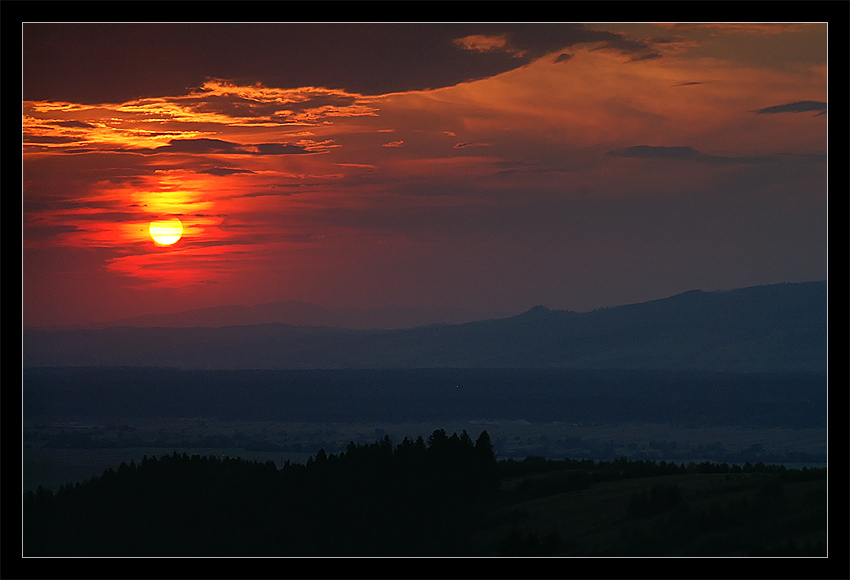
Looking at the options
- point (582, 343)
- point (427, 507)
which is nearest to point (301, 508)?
point (427, 507)

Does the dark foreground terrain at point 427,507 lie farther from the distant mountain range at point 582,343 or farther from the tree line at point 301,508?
the distant mountain range at point 582,343

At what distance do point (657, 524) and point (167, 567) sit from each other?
7563 millimetres

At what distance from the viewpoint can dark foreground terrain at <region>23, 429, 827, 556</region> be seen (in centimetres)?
1339

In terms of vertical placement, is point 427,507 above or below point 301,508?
above

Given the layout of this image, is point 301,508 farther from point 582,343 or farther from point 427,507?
point 582,343

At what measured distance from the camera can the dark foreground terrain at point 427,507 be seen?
1339 cm

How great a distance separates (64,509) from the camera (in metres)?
17.1

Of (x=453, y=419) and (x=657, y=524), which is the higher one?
(x=657, y=524)

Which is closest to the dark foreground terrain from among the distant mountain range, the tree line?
the tree line

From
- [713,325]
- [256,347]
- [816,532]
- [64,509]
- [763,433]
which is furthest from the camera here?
[713,325]

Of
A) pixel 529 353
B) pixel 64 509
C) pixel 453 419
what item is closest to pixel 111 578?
pixel 64 509

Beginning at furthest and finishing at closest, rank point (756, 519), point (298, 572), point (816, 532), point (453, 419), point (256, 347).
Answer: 1. point (256, 347)
2. point (453, 419)
3. point (756, 519)
4. point (816, 532)
5. point (298, 572)

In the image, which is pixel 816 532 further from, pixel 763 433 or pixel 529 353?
pixel 529 353

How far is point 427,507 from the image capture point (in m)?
16.2
